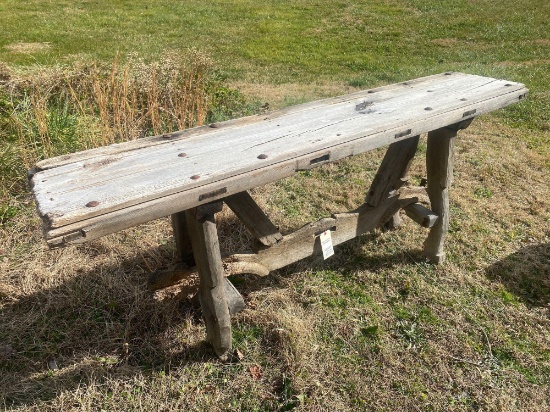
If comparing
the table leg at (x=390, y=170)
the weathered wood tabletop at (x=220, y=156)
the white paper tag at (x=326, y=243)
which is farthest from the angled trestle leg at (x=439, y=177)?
the white paper tag at (x=326, y=243)

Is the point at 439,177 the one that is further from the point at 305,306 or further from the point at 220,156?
the point at 220,156

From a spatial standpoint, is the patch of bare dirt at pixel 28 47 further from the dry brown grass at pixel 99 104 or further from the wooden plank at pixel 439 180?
the wooden plank at pixel 439 180

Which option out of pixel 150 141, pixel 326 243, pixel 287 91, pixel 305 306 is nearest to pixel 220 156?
pixel 150 141

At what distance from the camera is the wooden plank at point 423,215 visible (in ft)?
10.4

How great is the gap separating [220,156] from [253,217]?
500 millimetres

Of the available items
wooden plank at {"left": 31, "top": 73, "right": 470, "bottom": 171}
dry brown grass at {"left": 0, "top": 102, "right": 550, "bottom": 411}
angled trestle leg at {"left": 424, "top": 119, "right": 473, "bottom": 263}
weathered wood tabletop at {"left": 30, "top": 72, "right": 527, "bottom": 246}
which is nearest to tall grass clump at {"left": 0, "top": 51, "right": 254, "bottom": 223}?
dry brown grass at {"left": 0, "top": 102, "right": 550, "bottom": 411}

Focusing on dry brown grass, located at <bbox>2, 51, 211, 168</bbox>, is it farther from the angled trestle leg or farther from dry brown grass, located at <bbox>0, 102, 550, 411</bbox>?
the angled trestle leg

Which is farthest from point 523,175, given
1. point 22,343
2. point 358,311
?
point 22,343

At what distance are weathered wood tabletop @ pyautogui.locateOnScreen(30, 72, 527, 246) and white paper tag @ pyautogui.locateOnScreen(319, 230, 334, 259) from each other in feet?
2.36

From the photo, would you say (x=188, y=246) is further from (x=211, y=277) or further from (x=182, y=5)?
(x=182, y=5)

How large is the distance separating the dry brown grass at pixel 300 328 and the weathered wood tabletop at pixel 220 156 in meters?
1.11

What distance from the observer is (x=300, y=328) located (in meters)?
2.75

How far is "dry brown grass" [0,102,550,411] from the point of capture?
244 centimetres

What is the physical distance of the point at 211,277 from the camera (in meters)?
2.28
